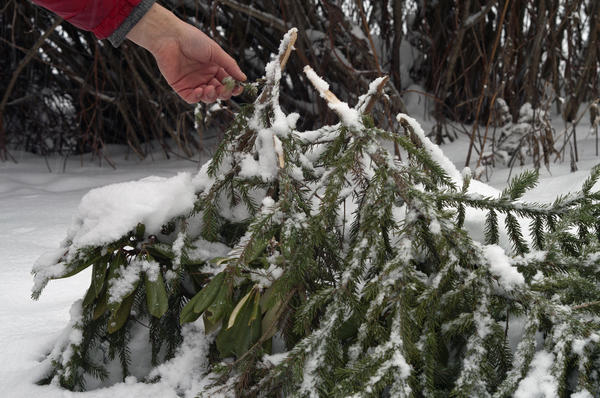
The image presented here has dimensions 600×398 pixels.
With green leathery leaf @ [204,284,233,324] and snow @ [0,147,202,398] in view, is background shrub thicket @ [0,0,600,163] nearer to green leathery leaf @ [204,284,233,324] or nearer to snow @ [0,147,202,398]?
snow @ [0,147,202,398]

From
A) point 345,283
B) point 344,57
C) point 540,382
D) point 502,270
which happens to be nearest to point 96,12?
point 345,283

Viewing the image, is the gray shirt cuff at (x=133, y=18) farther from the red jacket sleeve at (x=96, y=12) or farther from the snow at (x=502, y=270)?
the snow at (x=502, y=270)

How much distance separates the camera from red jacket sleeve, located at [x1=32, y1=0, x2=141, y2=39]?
1.05 meters

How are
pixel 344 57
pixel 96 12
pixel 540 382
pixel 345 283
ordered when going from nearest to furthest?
pixel 540 382 → pixel 345 283 → pixel 96 12 → pixel 344 57

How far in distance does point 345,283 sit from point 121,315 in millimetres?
427

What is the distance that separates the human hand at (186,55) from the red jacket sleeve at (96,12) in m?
0.04

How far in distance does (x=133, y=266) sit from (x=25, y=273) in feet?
2.24

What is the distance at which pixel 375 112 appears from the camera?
9.13ft

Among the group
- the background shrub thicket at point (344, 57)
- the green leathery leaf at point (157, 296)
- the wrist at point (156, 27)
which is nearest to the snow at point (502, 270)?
the green leathery leaf at point (157, 296)

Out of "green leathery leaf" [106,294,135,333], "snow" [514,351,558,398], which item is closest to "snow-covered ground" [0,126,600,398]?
"green leathery leaf" [106,294,135,333]

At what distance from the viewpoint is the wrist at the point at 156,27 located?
3.67 feet

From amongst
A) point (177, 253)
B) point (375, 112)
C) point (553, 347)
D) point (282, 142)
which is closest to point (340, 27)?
point (375, 112)

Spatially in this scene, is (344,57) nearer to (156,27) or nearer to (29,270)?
(156,27)

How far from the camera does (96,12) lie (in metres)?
1.08
